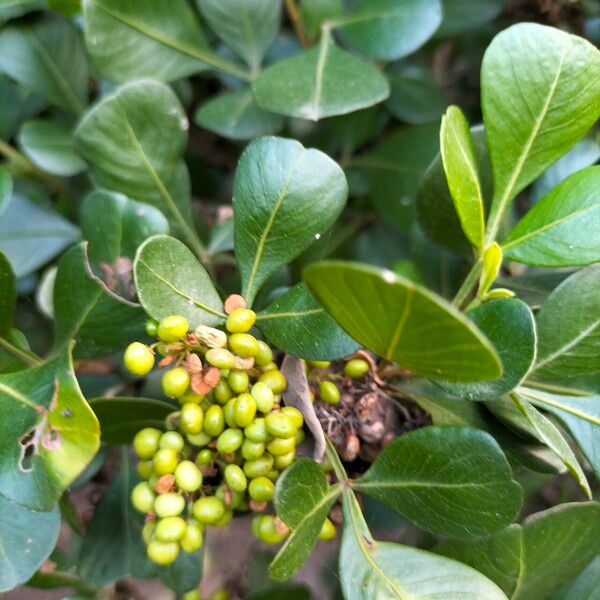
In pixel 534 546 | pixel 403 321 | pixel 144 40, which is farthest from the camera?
pixel 144 40

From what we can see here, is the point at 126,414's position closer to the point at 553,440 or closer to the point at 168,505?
the point at 168,505

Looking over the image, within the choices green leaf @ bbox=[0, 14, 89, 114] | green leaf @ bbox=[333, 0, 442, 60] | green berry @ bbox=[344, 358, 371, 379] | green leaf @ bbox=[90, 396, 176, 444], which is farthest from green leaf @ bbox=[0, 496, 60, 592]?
green leaf @ bbox=[333, 0, 442, 60]

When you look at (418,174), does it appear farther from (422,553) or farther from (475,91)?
(422,553)

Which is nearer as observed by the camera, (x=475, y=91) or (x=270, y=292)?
(x=270, y=292)

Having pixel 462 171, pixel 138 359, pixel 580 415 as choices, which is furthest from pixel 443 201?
pixel 138 359

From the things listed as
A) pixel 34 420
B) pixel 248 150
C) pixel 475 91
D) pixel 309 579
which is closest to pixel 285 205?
pixel 248 150
